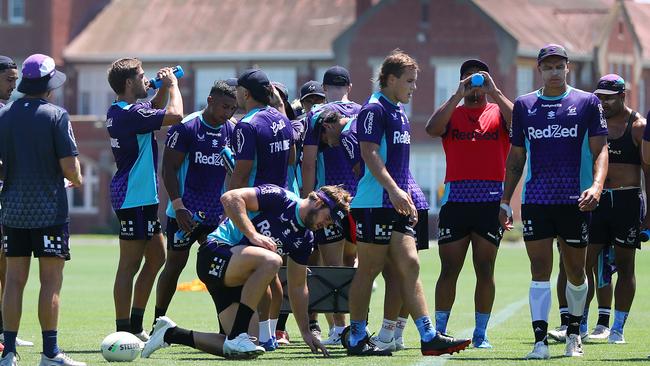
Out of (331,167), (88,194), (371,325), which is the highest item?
(331,167)

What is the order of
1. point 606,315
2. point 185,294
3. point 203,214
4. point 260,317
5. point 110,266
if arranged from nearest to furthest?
point 260,317 → point 203,214 → point 606,315 → point 185,294 → point 110,266

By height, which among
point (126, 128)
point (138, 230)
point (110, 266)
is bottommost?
point (110, 266)

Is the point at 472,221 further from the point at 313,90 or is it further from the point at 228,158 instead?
the point at 313,90

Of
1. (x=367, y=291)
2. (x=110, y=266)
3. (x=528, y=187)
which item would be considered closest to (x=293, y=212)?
(x=367, y=291)

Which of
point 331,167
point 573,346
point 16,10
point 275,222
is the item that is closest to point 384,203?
point 275,222

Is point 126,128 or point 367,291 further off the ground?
point 126,128

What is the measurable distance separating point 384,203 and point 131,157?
94.7 inches

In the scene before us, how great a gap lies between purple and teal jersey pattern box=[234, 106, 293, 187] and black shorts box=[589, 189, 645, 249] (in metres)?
3.30

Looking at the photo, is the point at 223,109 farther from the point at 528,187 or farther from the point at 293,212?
the point at 528,187

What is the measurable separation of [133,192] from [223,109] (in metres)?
1.11

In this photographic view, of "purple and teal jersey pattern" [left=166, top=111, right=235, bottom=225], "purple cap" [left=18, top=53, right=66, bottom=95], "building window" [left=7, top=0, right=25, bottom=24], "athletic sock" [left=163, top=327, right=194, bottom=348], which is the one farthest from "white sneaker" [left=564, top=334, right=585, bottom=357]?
"building window" [left=7, top=0, right=25, bottom=24]

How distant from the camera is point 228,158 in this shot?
42.8 feet

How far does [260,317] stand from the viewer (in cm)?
1241

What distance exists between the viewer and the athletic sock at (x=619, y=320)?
13531 mm
